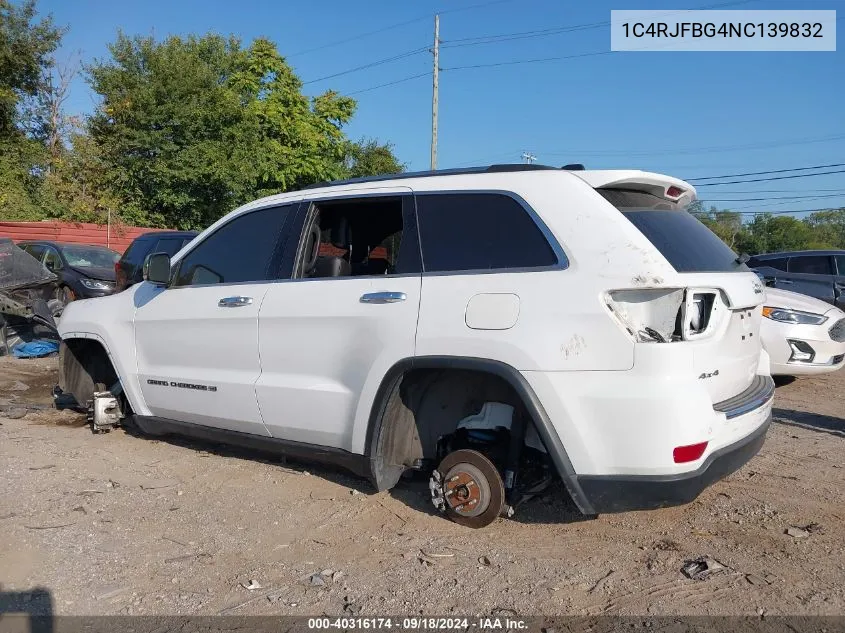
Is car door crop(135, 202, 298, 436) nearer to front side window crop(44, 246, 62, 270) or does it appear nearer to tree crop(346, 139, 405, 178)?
Result: front side window crop(44, 246, 62, 270)

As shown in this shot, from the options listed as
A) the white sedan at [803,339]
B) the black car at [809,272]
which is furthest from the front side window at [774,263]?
the white sedan at [803,339]

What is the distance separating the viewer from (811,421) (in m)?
6.17

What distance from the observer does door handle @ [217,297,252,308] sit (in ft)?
14.4

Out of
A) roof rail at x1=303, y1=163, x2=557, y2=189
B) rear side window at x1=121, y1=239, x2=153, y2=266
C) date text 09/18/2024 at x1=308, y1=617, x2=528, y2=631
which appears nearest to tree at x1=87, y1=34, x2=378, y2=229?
rear side window at x1=121, y1=239, x2=153, y2=266

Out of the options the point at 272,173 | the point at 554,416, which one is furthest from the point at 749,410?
the point at 272,173

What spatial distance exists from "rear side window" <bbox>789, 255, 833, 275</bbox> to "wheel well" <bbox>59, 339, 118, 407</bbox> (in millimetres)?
→ 10306

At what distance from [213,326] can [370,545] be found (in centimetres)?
181

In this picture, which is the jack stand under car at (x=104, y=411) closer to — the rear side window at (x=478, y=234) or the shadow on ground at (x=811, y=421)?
the rear side window at (x=478, y=234)

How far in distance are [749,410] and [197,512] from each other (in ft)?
10.0

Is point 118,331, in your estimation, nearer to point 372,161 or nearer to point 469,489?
→ point 469,489

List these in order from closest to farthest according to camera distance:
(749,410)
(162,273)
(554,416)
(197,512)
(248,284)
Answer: (554,416) < (749,410) < (197,512) < (248,284) < (162,273)

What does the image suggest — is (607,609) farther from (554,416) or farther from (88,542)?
(88,542)

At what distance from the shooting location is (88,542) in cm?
370

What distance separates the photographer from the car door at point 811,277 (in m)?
10.7
